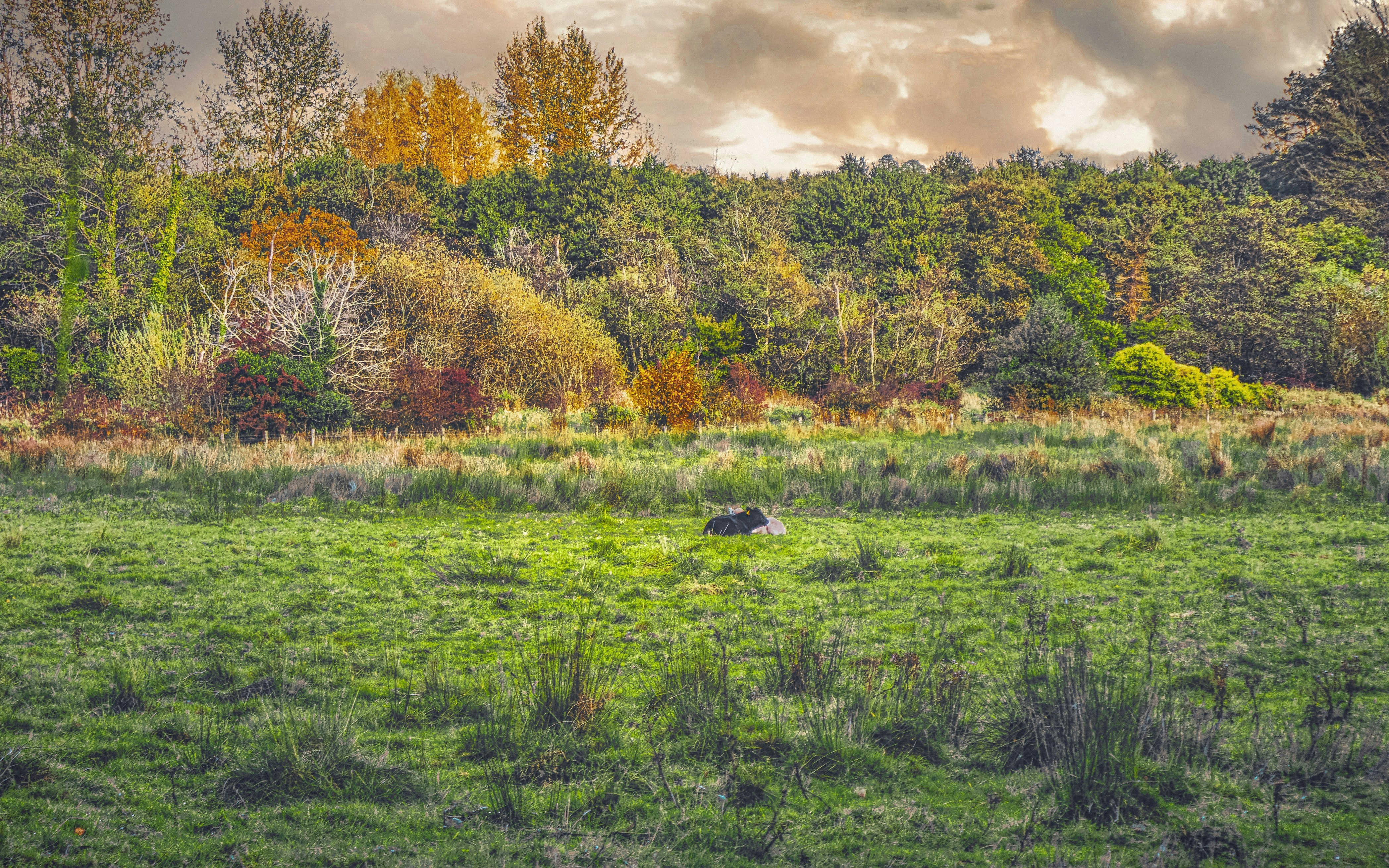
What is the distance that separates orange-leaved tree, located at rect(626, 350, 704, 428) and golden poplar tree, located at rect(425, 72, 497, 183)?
2879cm

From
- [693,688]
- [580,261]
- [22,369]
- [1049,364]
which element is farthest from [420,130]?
[693,688]

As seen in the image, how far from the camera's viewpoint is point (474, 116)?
1734 inches

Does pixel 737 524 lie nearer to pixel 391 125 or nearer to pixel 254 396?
pixel 254 396

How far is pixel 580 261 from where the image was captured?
121 ft

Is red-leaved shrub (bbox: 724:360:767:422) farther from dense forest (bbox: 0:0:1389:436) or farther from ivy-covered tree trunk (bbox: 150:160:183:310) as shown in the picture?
ivy-covered tree trunk (bbox: 150:160:183:310)

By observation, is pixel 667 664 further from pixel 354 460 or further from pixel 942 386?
pixel 942 386

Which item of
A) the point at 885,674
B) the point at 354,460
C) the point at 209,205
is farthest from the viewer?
the point at 209,205

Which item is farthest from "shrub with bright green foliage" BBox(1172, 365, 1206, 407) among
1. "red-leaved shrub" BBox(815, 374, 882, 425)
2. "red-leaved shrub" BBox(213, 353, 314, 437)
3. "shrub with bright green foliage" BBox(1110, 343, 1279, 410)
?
"red-leaved shrub" BBox(213, 353, 314, 437)

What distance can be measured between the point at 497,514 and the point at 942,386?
817 inches

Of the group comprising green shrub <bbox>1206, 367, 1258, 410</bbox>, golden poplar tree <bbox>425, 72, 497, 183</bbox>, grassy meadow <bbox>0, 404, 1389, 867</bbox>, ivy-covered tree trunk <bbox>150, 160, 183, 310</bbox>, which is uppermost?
golden poplar tree <bbox>425, 72, 497, 183</bbox>

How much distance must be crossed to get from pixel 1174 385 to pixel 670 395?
503 inches

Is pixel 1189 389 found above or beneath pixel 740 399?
beneath

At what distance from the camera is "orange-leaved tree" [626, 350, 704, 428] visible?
61.7 ft

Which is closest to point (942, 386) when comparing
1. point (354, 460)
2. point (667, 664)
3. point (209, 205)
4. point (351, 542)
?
point (354, 460)
